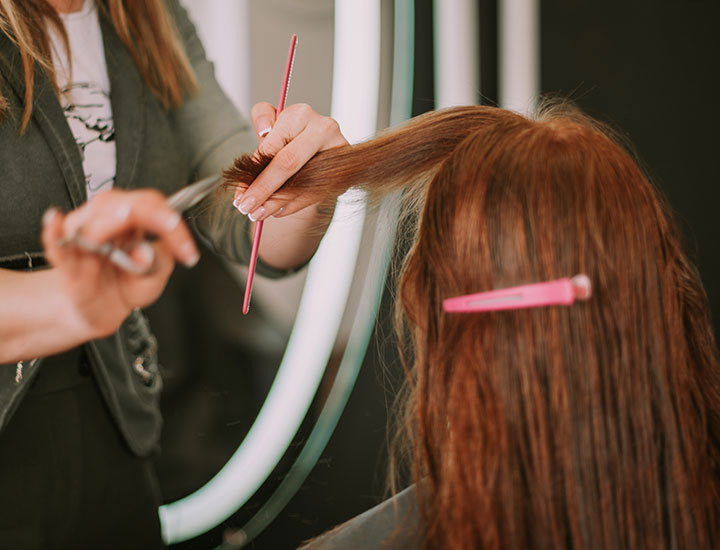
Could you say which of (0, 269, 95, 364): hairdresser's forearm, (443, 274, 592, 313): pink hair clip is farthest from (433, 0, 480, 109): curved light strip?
(0, 269, 95, 364): hairdresser's forearm

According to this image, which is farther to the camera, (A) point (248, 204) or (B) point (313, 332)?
(B) point (313, 332)

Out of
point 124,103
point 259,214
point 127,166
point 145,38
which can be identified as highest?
point 145,38

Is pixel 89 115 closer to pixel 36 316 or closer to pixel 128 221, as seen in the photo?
pixel 36 316

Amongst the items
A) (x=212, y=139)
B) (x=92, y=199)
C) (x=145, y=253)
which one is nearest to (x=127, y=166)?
(x=212, y=139)

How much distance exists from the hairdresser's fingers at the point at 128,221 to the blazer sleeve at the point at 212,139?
61 centimetres

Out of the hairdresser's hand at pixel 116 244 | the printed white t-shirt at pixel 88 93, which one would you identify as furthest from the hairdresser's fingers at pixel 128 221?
the printed white t-shirt at pixel 88 93

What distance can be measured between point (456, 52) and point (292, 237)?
2.47 feet

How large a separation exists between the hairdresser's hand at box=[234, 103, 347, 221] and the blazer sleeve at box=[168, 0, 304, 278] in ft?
0.96

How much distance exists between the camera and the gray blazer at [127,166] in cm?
89

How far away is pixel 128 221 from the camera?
0.49m

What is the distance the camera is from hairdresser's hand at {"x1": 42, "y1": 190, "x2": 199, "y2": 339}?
477 mm

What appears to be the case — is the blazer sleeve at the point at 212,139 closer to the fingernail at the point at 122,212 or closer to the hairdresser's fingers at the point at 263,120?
the hairdresser's fingers at the point at 263,120

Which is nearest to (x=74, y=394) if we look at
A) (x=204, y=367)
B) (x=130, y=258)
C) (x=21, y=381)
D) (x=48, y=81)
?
(x=21, y=381)

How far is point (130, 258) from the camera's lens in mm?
502
